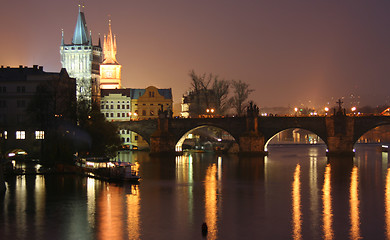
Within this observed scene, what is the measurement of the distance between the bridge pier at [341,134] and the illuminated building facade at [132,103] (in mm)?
53624

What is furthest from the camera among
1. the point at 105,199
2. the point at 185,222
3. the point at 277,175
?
the point at 277,175

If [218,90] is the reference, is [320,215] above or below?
below

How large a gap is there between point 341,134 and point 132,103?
6481 cm

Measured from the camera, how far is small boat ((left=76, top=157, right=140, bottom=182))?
66.8 m

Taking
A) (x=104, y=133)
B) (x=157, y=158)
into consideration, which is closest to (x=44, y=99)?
(x=104, y=133)

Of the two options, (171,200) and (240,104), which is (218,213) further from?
(240,104)

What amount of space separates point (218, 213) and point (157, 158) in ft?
170

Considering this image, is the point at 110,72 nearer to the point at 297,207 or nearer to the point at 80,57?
the point at 80,57

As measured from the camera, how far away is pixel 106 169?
6906 centimetres

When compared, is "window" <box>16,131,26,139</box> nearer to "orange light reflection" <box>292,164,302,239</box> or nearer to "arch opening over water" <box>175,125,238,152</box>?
"arch opening over water" <box>175,125,238,152</box>

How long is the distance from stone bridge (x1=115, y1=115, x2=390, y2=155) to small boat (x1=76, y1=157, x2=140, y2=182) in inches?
1275

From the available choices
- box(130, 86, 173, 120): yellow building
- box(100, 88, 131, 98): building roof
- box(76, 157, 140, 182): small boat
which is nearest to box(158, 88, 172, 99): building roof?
box(130, 86, 173, 120): yellow building

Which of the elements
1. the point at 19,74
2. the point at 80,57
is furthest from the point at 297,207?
the point at 80,57

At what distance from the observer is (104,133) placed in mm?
84812
